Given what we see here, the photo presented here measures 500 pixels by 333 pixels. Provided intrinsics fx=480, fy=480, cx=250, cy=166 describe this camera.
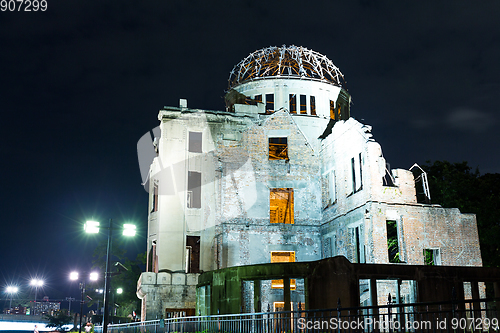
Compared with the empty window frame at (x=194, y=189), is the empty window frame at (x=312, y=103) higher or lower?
higher

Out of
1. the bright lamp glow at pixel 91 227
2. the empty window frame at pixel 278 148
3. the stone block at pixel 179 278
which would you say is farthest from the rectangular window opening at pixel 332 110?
the bright lamp glow at pixel 91 227

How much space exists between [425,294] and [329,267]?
454 cm

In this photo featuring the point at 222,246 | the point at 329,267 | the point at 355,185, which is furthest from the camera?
the point at 222,246

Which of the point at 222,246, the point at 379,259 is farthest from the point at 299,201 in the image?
the point at 379,259

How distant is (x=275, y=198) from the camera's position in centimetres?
3566

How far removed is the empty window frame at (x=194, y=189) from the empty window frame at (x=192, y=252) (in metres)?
2.30

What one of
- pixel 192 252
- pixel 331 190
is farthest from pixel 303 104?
pixel 192 252

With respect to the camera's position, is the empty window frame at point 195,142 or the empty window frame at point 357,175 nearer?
the empty window frame at point 357,175

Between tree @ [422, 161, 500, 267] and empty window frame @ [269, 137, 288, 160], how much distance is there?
12.3m

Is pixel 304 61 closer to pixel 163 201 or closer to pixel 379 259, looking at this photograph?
pixel 163 201

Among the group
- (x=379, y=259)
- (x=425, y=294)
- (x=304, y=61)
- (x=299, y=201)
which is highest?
(x=304, y=61)

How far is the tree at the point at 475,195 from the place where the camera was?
33269 mm

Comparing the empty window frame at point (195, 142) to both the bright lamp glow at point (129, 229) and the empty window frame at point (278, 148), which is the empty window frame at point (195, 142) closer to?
the empty window frame at point (278, 148)

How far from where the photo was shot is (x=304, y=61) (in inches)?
1400
